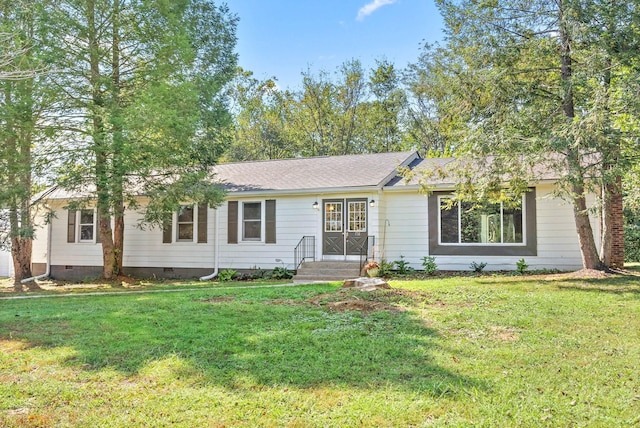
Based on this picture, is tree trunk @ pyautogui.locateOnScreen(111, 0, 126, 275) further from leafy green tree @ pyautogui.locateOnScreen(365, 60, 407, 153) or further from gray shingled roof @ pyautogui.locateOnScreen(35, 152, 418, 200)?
leafy green tree @ pyautogui.locateOnScreen(365, 60, 407, 153)

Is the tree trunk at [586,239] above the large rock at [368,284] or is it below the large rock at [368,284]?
above

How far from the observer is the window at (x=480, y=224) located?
12.8 meters

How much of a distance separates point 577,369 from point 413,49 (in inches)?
958

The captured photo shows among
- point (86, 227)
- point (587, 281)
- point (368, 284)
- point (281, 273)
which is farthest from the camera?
point (86, 227)

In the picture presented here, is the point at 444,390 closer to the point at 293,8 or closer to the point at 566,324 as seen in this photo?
the point at 566,324

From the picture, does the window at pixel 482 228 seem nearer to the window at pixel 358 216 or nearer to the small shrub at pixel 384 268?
the small shrub at pixel 384 268

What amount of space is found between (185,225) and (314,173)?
4.65 metres

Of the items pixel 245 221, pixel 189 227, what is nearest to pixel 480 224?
pixel 245 221

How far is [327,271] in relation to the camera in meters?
12.7

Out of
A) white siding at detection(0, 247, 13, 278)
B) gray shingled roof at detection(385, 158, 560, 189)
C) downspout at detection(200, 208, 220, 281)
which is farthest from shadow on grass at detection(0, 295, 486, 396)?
white siding at detection(0, 247, 13, 278)

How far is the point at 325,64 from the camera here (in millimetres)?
30594

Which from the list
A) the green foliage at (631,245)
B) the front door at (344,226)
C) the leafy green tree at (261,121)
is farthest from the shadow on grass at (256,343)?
the leafy green tree at (261,121)

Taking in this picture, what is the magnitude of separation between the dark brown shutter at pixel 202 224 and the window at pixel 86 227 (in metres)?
4.25

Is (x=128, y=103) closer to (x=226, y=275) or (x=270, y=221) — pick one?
(x=270, y=221)
